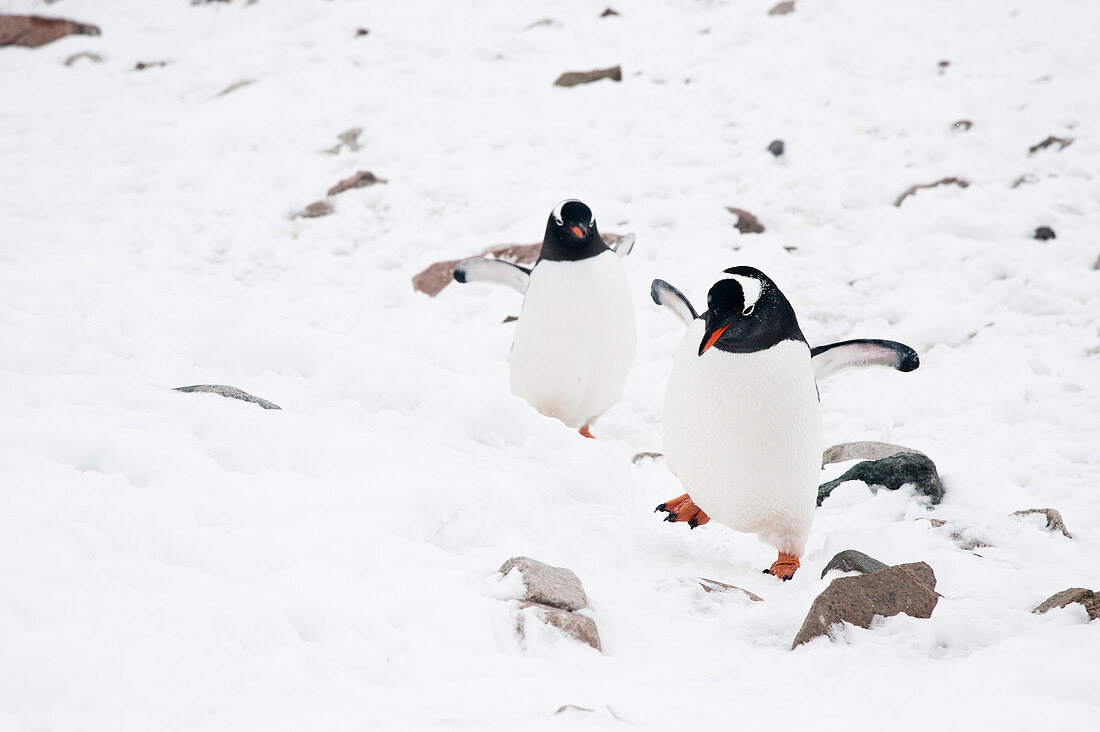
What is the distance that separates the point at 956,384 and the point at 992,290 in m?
0.94

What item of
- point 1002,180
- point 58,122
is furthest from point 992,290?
point 58,122

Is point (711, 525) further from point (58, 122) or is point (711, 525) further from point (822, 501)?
point (58, 122)

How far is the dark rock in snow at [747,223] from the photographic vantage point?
549 centimetres

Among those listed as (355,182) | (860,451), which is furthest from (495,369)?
(355,182)

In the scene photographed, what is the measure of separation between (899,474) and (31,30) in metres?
10.8

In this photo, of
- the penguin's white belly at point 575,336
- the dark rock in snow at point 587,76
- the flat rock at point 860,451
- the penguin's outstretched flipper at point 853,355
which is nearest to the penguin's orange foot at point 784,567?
the penguin's outstretched flipper at point 853,355

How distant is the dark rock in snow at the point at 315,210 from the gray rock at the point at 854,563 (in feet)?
16.2

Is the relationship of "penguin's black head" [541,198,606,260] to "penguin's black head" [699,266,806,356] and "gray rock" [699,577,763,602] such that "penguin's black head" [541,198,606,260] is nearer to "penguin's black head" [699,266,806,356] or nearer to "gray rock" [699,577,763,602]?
"penguin's black head" [699,266,806,356]

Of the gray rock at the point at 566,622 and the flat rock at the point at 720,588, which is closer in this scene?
the gray rock at the point at 566,622

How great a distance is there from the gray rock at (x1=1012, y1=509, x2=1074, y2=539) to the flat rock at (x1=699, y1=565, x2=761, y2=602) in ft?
3.24

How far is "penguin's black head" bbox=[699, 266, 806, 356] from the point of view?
2543mm

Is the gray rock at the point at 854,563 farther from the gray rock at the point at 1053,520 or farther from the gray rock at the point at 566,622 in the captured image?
A: the gray rock at the point at 566,622

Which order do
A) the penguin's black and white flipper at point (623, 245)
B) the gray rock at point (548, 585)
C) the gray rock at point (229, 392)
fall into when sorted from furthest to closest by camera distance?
1. the penguin's black and white flipper at point (623, 245)
2. the gray rock at point (229, 392)
3. the gray rock at point (548, 585)

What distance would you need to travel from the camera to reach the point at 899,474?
293 centimetres
